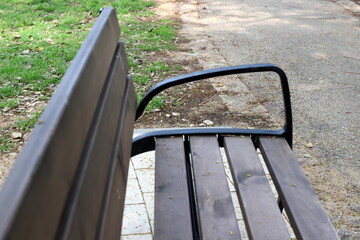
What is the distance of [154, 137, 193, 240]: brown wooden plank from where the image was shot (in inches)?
77.2

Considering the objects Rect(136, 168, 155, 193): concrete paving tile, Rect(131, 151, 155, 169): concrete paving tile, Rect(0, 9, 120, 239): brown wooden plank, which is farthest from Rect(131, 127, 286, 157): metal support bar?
Rect(0, 9, 120, 239): brown wooden plank

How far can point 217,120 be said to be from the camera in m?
4.39

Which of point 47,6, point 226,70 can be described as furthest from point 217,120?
point 47,6

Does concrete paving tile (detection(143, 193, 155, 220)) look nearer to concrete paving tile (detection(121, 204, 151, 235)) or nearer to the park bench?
concrete paving tile (detection(121, 204, 151, 235))

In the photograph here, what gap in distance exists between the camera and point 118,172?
1.88 m

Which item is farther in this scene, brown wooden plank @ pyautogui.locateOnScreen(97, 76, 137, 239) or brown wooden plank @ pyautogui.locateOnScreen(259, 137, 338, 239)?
brown wooden plank @ pyautogui.locateOnScreen(259, 137, 338, 239)

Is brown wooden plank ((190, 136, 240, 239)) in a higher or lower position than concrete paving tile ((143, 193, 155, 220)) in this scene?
higher

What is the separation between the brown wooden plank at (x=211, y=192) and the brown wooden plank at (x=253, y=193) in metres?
0.06

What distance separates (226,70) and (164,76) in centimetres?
280

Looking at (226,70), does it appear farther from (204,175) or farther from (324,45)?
(324,45)

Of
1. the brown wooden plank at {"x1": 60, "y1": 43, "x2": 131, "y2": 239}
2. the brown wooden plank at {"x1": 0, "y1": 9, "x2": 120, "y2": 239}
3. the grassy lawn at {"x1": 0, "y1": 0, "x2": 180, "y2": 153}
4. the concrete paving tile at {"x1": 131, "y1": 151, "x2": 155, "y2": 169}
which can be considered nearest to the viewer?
the brown wooden plank at {"x1": 0, "y1": 9, "x2": 120, "y2": 239}

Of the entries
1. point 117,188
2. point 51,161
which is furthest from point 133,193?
point 51,161

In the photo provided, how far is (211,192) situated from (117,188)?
1.77 feet

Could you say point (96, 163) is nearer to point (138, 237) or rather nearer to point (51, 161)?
point (51, 161)
